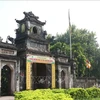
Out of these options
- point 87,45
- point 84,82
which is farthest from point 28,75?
point 87,45

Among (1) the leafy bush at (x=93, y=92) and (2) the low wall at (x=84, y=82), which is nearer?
(1) the leafy bush at (x=93, y=92)

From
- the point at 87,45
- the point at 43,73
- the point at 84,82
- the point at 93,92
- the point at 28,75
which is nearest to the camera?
the point at 93,92

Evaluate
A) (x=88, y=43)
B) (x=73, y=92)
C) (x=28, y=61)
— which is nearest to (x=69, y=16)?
(x=28, y=61)

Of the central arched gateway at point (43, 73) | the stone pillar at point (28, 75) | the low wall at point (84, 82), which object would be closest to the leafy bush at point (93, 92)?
the stone pillar at point (28, 75)

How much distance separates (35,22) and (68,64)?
258 inches

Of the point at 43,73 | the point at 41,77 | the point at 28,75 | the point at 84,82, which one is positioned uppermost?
the point at 43,73

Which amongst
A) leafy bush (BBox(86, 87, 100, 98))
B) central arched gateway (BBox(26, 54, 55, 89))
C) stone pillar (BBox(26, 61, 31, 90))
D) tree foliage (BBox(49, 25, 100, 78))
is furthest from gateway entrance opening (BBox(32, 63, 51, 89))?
tree foliage (BBox(49, 25, 100, 78))

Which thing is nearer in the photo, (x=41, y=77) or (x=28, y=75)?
(x=28, y=75)

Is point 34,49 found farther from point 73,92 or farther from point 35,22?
point 73,92

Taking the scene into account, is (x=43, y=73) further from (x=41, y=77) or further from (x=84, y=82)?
(x=84, y=82)

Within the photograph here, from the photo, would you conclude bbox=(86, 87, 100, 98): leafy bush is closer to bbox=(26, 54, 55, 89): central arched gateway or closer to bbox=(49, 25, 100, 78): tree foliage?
bbox=(26, 54, 55, 89): central arched gateway

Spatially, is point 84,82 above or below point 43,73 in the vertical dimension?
below

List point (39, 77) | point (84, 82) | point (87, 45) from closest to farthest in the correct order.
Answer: point (39, 77), point (84, 82), point (87, 45)

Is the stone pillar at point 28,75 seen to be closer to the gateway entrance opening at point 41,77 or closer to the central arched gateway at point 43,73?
the central arched gateway at point 43,73
